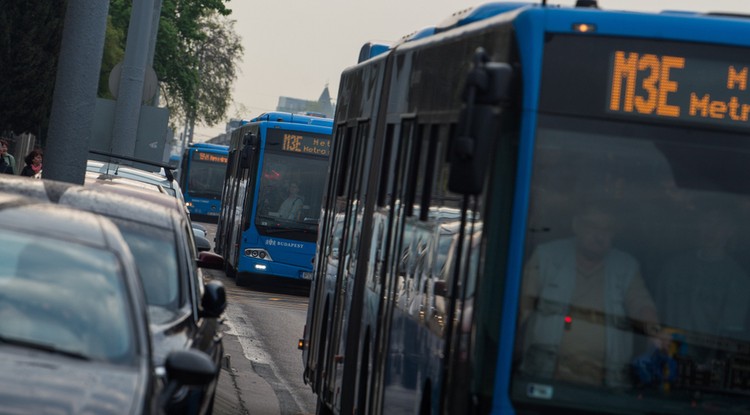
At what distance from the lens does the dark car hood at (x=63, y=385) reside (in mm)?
5477

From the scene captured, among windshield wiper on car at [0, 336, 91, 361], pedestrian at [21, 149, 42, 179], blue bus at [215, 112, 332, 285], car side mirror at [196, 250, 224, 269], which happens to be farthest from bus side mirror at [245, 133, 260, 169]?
windshield wiper on car at [0, 336, 91, 361]

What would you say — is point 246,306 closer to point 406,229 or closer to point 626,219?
point 406,229

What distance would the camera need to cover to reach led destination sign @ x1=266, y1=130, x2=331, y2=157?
27812 mm

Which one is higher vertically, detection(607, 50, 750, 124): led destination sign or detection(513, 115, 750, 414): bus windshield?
detection(607, 50, 750, 124): led destination sign

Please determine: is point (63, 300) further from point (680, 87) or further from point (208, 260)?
Answer: point (208, 260)

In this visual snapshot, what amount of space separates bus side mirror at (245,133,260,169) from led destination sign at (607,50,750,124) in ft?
71.1

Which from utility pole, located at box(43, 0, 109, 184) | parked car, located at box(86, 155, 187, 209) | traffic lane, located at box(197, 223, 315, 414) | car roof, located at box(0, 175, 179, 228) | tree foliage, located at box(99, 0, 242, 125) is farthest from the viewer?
tree foliage, located at box(99, 0, 242, 125)

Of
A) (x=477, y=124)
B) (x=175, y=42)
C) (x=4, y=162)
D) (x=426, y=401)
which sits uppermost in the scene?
(x=175, y=42)

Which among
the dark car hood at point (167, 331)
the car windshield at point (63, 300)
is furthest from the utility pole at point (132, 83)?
the car windshield at point (63, 300)

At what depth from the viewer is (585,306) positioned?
695 cm

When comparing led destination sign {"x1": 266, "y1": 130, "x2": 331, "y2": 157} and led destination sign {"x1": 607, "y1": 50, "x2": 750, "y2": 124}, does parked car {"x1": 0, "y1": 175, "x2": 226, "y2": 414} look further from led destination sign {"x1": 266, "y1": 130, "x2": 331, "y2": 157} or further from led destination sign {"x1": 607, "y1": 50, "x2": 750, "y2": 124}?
led destination sign {"x1": 266, "y1": 130, "x2": 331, "y2": 157}

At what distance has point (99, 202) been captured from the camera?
31.6ft

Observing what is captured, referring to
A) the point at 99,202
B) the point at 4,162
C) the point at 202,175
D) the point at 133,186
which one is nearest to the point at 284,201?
the point at 4,162

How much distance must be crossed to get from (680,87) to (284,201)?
2116 centimetres
